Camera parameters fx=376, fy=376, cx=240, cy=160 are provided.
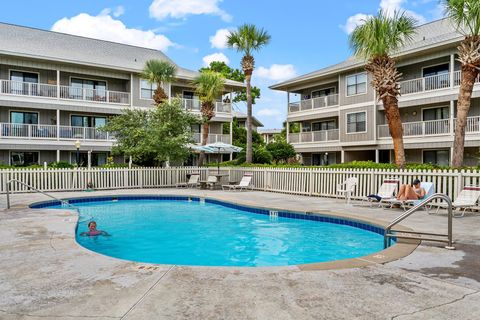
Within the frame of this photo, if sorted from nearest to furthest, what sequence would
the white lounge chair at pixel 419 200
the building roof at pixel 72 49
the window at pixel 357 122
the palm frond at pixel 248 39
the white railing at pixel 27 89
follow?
1. the white lounge chair at pixel 419 200
2. the white railing at pixel 27 89
3. the palm frond at pixel 248 39
4. the building roof at pixel 72 49
5. the window at pixel 357 122

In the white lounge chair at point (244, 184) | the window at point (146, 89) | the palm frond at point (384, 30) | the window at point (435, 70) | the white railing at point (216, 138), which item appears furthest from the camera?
the white railing at point (216, 138)

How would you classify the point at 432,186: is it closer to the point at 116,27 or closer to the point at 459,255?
the point at 459,255

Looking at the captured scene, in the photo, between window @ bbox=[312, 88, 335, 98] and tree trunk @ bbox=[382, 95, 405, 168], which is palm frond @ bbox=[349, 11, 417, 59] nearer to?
tree trunk @ bbox=[382, 95, 405, 168]

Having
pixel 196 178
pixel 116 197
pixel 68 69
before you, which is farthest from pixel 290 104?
pixel 116 197

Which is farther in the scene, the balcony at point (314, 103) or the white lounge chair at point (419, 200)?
the balcony at point (314, 103)

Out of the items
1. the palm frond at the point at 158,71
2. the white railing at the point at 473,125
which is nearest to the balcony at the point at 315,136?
the white railing at the point at 473,125

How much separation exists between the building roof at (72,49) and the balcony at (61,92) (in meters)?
1.85

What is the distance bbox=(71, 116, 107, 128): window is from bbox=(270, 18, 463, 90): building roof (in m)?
14.6

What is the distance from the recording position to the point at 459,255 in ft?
18.8

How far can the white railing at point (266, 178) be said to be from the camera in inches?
472

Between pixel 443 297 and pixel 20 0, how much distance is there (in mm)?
20699

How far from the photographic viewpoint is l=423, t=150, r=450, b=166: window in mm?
22875

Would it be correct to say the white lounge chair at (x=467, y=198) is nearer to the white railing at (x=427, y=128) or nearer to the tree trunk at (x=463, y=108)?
the tree trunk at (x=463, y=108)

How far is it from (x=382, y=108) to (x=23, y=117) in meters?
24.3
